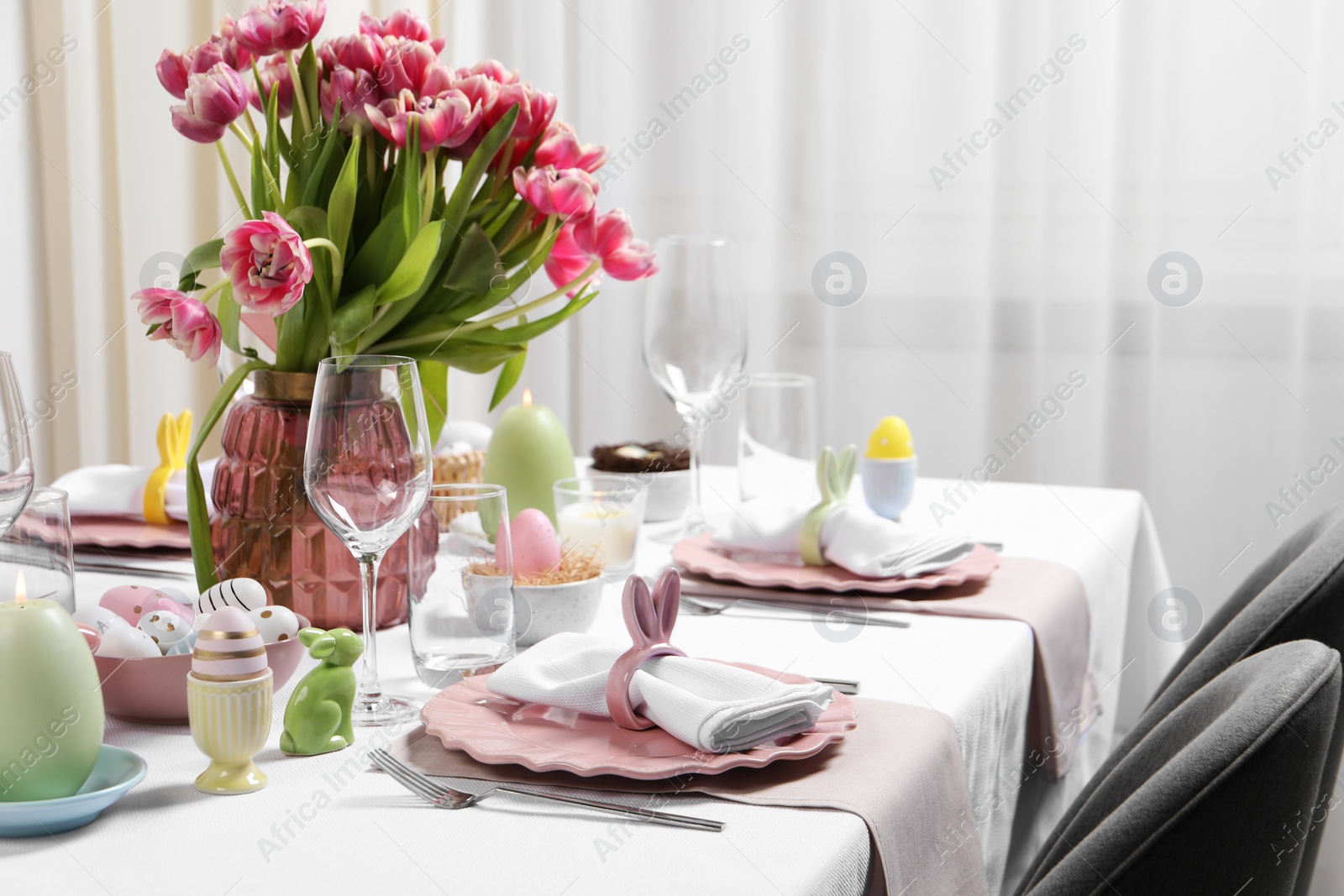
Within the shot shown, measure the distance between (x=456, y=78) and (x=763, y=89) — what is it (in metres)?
1.66

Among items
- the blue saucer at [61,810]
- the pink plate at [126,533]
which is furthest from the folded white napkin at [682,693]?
the pink plate at [126,533]

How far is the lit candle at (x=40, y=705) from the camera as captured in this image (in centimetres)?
56

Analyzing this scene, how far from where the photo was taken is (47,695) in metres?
0.56

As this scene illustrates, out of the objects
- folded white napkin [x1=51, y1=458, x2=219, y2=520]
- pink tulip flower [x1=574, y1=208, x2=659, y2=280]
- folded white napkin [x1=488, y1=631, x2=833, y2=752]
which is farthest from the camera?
folded white napkin [x1=51, y1=458, x2=219, y2=520]

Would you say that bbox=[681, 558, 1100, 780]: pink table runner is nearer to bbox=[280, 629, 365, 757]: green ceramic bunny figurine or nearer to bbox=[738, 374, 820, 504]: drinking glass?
bbox=[738, 374, 820, 504]: drinking glass

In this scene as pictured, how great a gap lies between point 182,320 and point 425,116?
0.73 feet

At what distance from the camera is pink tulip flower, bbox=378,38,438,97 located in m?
0.89

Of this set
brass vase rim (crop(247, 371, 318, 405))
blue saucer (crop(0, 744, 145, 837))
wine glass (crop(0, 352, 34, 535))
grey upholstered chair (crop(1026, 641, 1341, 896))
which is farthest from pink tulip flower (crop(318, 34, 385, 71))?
grey upholstered chair (crop(1026, 641, 1341, 896))

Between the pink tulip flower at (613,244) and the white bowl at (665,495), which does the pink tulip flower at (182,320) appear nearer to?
the pink tulip flower at (613,244)

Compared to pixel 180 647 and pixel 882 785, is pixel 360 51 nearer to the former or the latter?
pixel 180 647

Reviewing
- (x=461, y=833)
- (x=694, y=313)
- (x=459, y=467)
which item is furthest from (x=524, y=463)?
(x=461, y=833)

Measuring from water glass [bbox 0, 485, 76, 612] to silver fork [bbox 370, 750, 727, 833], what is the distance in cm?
33

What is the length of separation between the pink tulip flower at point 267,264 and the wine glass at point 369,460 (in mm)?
104

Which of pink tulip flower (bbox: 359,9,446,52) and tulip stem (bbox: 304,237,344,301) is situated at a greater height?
pink tulip flower (bbox: 359,9,446,52)
